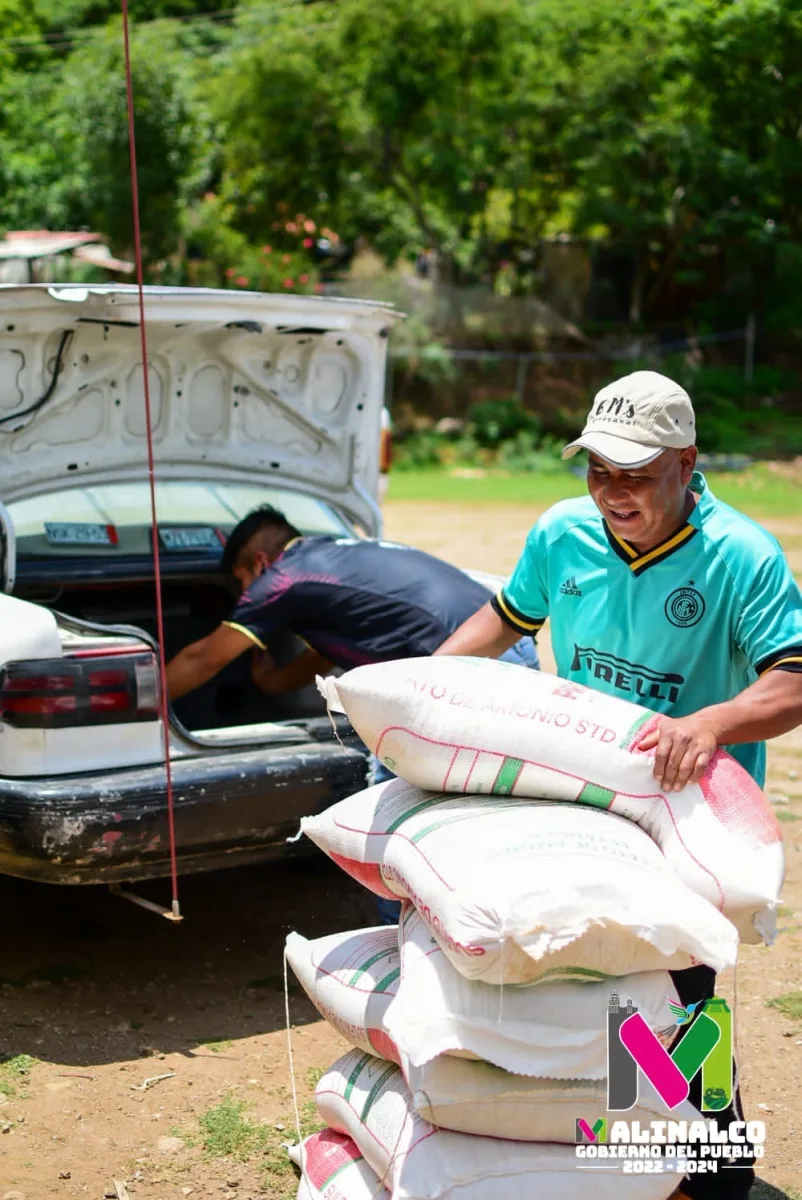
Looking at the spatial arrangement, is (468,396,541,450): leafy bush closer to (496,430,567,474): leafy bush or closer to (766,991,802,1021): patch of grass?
(496,430,567,474): leafy bush

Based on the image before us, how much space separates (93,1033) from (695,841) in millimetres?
2101

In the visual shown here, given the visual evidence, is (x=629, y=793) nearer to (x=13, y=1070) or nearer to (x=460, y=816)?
(x=460, y=816)

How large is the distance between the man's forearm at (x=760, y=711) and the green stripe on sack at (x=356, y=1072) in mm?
1045

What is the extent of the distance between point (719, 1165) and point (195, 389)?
10.9ft

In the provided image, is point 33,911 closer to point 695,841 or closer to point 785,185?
point 695,841

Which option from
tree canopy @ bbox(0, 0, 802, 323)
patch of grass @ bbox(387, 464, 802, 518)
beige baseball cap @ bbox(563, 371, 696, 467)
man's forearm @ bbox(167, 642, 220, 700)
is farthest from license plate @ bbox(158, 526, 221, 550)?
tree canopy @ bbox(0, 0, 802, 323)

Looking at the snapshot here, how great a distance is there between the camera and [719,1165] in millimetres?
2738

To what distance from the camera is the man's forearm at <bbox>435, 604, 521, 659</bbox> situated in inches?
127

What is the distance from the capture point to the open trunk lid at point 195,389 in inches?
173

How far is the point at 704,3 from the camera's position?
70.7 feet

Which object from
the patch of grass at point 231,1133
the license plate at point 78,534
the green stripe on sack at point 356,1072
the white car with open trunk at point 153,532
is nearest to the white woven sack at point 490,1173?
the green stripe on sack at point 356,1072

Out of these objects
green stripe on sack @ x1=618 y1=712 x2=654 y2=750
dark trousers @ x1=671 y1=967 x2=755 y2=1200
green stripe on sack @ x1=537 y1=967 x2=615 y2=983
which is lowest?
dark trousers @ x1=671 y1=967 x2=755 y2=1200

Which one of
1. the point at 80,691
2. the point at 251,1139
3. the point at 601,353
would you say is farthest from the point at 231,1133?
the point at 601,353

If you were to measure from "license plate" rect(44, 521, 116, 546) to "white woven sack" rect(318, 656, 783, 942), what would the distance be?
2452 millimetres
